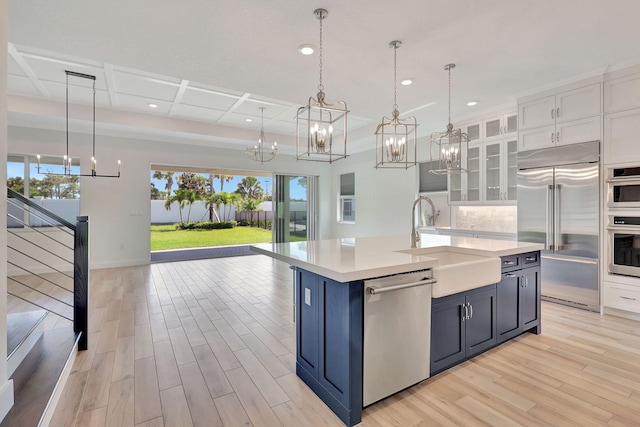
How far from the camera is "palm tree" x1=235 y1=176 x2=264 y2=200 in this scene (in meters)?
14.3

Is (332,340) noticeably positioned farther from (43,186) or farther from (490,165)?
(43,186)

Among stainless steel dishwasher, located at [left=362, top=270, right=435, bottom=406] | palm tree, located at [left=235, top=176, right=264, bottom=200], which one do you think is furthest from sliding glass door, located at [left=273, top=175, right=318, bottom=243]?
stainless steel dishwasher, located at [left=362, top=270, right=435, bottom=406]

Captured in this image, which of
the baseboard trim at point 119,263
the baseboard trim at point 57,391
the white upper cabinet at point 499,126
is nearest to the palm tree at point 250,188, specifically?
the baseboard trim at point 119,263

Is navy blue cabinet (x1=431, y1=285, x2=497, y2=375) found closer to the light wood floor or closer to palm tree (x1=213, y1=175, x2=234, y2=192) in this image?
the light wood floor

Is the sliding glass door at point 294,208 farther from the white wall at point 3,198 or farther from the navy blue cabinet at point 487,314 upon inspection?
the white wall at point 3,198

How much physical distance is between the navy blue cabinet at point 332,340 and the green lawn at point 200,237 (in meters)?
10.5

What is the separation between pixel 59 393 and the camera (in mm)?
2086

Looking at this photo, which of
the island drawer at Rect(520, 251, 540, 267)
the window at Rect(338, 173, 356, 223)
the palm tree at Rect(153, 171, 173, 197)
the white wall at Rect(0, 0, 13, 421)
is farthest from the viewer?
the palm tree at Rect(153, 171, 173, 197)

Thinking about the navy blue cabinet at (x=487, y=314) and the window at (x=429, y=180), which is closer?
the navy blue cabinet at (x=487, y=314)

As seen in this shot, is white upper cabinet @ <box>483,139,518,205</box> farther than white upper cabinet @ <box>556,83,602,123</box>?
Yes

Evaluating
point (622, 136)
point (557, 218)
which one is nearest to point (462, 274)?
point (557, 218)

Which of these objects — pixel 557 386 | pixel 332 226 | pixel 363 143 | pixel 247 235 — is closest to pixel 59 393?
pixel 557 386

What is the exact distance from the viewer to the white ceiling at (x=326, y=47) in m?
2.53

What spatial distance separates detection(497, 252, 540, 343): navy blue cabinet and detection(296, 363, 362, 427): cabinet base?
167 cm
